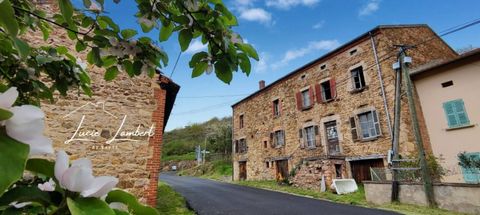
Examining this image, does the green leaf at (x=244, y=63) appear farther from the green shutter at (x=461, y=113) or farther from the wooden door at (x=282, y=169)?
the wooden door at (x=282, y=169)

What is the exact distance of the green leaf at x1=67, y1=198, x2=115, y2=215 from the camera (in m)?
0.47

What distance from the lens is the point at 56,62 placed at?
1.72m

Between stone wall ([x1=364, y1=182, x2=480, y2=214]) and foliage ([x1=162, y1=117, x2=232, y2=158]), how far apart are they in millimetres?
27905

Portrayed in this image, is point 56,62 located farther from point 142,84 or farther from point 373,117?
point 373,117

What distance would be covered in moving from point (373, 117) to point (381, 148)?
1.58 metres

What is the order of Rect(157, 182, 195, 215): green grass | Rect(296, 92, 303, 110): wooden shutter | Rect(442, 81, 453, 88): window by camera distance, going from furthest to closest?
Rect(296, 92, 303, 110): wooden shutter < Rect(442, 81, 453, 88): window < Rect(157, 182, 195, 215): green grass

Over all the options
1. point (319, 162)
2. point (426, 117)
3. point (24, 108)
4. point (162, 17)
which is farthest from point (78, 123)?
point (426, 117)

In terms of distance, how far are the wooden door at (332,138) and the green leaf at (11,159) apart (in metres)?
16.4

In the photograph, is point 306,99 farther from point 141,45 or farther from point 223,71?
point 223,71

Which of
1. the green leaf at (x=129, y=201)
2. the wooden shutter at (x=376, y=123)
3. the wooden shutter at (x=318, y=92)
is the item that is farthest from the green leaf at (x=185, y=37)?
the wooden shutter at (x=318, y=92)

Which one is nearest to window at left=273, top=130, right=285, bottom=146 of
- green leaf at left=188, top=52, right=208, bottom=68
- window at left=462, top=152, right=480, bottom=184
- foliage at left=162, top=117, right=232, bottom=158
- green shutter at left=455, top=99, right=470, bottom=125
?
green shutter at left=455, top=99, right=470, bottom=125

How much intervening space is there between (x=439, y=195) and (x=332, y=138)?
7.48m

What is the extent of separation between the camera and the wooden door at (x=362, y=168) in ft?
45.2

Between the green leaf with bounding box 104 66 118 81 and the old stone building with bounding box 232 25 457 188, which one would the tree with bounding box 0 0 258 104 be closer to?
the green leaf with bounding box 104 66 118 81
